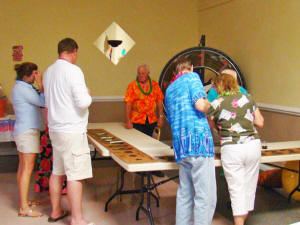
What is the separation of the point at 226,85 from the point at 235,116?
8.8 inches

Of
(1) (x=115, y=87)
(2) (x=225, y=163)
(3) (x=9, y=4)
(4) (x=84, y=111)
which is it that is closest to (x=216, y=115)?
(2) (x=225, y=163)

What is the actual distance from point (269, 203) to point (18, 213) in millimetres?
2241

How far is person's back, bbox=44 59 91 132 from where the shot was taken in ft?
9.29

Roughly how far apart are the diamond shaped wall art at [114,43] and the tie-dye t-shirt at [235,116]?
10.3 ft

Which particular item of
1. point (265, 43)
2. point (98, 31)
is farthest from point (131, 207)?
point (98, 31)

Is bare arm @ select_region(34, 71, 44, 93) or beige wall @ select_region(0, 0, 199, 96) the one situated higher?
beige wall @ select_region(0, 0, 199, 96)

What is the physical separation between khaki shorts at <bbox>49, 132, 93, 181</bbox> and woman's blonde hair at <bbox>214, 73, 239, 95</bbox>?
104 cm

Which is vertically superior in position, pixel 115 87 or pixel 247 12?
pixel 247 12

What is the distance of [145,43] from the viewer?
5910 mm

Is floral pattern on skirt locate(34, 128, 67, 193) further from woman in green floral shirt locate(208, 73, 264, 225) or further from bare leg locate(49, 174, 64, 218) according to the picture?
woman in green floral shirt locate(208, 73, 264, 225)

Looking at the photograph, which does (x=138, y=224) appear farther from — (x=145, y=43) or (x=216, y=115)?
(x=145, y=43)

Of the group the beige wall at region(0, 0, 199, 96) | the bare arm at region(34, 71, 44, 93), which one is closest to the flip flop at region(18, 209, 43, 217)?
the bare arm at region(34, 71, 44, 93)

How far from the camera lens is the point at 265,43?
14.9 ft

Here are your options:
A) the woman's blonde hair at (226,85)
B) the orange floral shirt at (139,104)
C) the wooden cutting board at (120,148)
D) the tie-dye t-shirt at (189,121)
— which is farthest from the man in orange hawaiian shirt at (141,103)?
the tie-dye t-shirt at (189,121)
